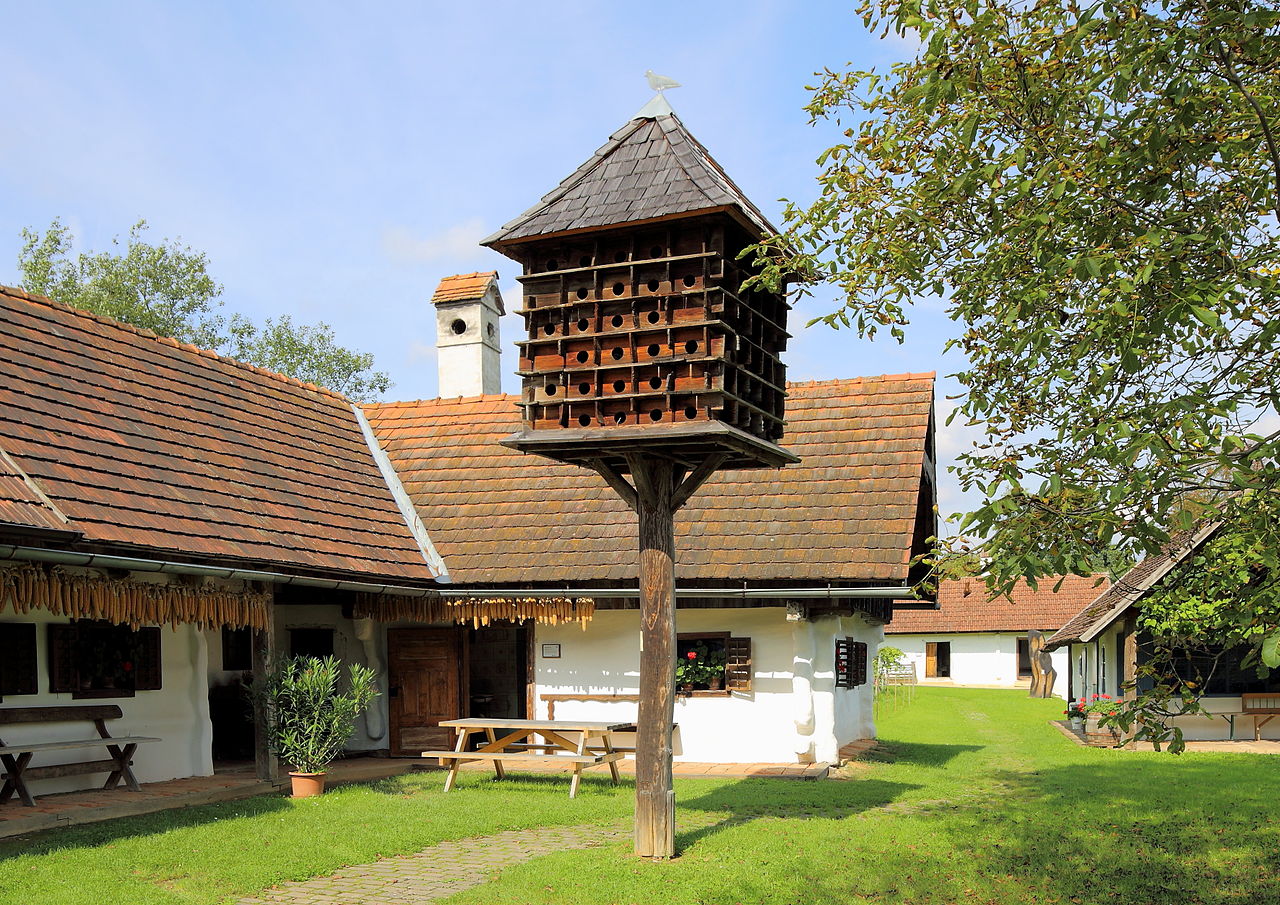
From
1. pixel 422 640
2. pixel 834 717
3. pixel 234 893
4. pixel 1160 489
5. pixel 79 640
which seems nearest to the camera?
pixel 1160 489

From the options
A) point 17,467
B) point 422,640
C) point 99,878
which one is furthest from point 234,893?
point 422,640

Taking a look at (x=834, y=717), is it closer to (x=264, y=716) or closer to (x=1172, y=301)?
(x=264, y=716)

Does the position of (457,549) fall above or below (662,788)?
above

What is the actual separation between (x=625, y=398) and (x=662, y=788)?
2.89 m

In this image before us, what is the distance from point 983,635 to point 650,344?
30690 mm

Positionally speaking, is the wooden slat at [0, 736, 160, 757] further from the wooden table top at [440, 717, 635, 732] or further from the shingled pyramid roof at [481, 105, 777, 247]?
the shingled pyramid roof at [481, 105, 777, 247]

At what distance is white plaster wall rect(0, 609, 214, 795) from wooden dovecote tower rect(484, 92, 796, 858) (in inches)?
200

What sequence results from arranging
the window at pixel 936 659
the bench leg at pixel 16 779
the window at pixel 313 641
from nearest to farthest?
the bench leg at pixel 16 779 < the window at pixel 313 641 < the window at pixel 936 659

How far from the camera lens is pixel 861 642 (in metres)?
16.9

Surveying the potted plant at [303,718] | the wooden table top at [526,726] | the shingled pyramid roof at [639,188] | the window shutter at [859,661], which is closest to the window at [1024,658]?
the window shutter at [859,661]

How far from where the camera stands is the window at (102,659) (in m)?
10.7

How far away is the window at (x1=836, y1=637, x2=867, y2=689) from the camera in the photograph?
48.2 feet

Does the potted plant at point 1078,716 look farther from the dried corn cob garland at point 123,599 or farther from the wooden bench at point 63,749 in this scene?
the wooden bench at point 63,749

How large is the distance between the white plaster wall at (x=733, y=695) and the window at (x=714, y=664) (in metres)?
0.09
